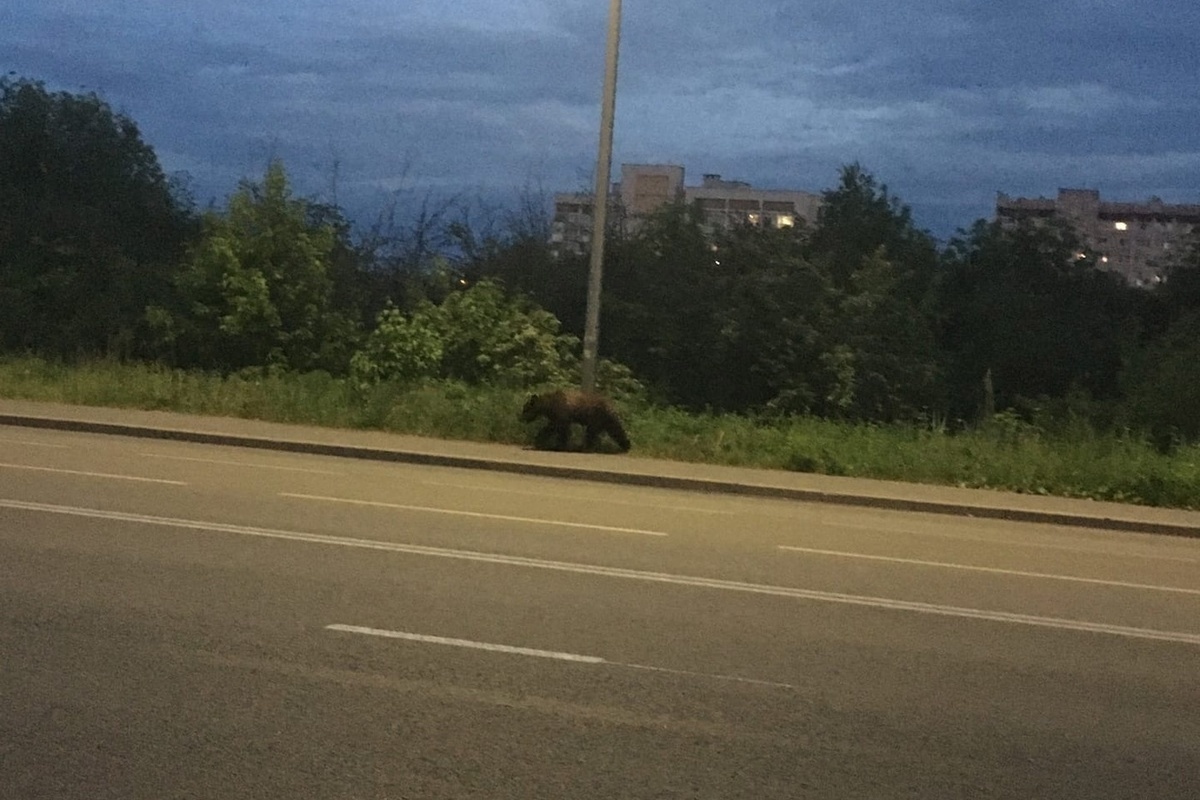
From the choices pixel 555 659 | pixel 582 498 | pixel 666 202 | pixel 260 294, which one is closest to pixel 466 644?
pixel 555 659

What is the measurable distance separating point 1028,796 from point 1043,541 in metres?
9.13

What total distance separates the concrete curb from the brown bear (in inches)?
56.3

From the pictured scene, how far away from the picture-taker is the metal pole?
62.0 feet

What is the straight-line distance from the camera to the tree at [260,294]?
29547 millimetres

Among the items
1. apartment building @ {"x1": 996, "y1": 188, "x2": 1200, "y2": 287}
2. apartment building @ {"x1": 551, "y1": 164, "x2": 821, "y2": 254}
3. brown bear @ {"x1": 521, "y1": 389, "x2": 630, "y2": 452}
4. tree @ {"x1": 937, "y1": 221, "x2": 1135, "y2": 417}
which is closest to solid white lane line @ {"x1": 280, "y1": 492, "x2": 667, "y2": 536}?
brown bear @ {"x1": 521, "y1": 389, "x2": 630, "y2": 452}

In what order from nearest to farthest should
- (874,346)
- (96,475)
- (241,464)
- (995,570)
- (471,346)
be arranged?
1. (995,570)
2. (96,475)
3. (241,464)
4. (471,346)
5. (874,346)

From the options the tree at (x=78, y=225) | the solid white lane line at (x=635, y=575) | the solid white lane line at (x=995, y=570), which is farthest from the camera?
the tree at (x=78, y=225)

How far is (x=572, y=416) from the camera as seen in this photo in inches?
760

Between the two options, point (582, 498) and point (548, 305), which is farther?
point (548, 305)

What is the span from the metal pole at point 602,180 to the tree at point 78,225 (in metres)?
15.7

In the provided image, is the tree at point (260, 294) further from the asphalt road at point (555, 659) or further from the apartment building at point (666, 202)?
the asphalt road at point (555, 659)

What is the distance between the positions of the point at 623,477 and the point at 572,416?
79.0 inches

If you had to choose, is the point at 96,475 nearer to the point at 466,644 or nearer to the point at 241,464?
the point at 241,464

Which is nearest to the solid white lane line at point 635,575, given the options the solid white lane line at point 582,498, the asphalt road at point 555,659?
the asphalt road at point 555,659
